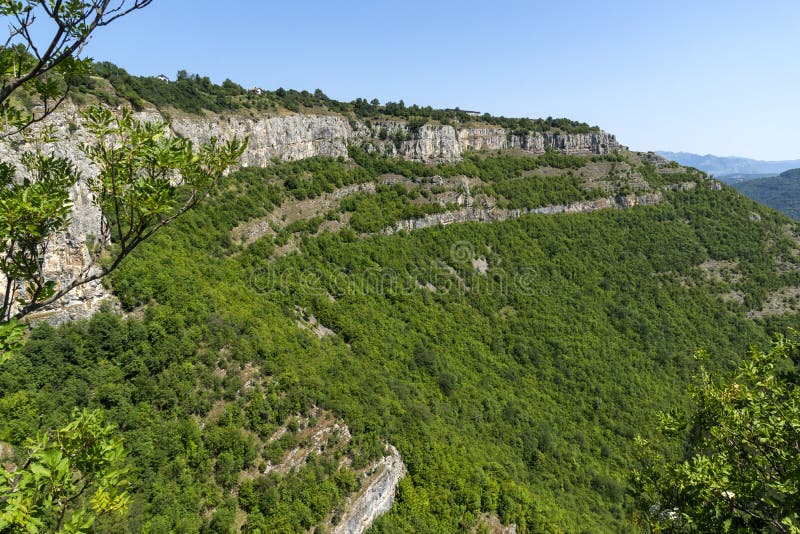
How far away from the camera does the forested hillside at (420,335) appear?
70.5 ft

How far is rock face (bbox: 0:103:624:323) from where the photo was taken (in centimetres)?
2347

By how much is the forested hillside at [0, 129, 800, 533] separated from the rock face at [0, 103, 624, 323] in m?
2.34

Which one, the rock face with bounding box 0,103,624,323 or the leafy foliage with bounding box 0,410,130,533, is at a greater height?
the rock face with bounding box 0,103,624,323

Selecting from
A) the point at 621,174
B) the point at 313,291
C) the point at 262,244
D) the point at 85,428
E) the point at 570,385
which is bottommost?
the point at 570,385

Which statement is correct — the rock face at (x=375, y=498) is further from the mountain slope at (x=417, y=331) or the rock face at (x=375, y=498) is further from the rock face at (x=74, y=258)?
the rock face at (x=74, y=258)

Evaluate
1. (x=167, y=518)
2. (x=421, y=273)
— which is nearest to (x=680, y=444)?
(x=421, y=273)

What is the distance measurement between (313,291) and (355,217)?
59.5 feet

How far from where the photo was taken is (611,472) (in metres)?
43.6

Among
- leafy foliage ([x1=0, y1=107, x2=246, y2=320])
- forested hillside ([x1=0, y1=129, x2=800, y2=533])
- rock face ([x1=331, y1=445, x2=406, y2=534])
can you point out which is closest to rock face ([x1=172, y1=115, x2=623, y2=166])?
forested hillside ([x1=0, y1=129, x2=800, y2=533])

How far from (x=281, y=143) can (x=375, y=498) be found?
53.2 meters

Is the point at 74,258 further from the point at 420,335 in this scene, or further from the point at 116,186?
the point at 420,335

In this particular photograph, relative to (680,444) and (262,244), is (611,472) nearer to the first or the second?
(680,444)

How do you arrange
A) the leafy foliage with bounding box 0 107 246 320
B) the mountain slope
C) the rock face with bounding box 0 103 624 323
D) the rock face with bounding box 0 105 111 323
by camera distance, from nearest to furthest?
the leafy foliage with bounding box 0 107 246 320
the mountain slope
the rock face with bounding box 0 105 111 323
the rock face with bounding box 0 103 624 323

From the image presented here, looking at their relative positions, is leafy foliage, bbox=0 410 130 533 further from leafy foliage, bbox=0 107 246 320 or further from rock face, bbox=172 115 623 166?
rock face, bbox=172 115 623 166
